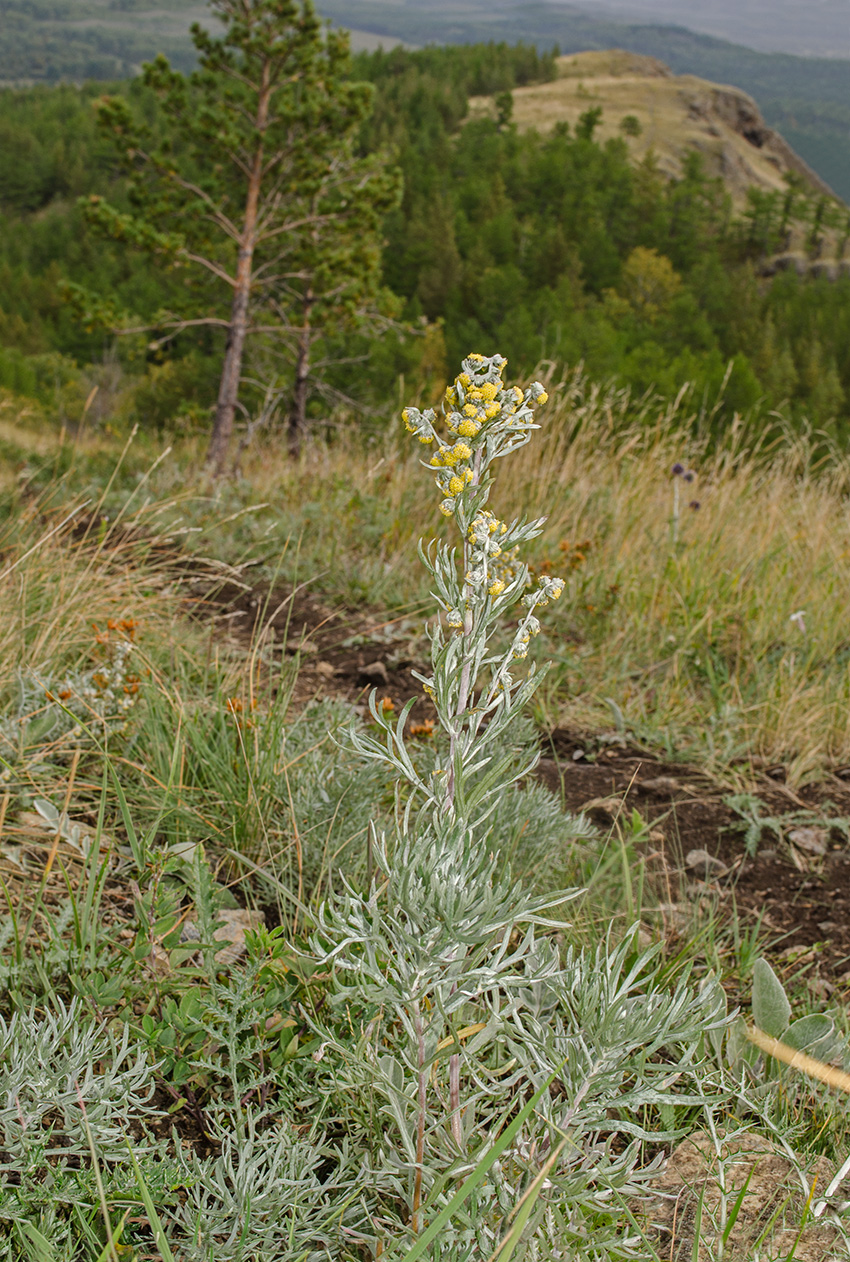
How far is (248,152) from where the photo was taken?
32.6 feet

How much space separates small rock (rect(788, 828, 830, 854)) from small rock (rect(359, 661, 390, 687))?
4.61 ft

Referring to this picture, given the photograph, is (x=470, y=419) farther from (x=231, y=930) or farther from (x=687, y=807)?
(x=687, y=807)

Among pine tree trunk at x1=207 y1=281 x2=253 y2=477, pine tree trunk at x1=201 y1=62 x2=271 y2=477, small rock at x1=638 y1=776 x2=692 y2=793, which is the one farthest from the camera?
pine tree trunk at x1=207 y1=281 x2=253 y2=477

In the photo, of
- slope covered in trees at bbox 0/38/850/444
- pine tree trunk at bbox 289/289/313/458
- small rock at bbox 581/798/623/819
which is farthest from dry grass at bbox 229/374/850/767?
slope covered in trees at bbox 0/38/850/444

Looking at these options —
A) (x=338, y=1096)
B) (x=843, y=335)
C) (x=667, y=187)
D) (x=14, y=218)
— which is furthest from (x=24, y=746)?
(x=14, y=218)

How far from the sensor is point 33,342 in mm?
57188

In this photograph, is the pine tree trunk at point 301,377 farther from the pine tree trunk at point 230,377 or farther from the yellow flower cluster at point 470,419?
the yellow flower cluster at point 470,419

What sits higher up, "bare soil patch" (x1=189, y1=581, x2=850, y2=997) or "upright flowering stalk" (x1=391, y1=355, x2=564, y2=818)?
"upright flowering stalk" (x1=391, y1=355, x2=564, y2=818)

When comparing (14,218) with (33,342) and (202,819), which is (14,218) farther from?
(202,819)

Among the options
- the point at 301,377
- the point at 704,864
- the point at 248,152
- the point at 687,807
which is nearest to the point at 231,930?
the point at 704,864

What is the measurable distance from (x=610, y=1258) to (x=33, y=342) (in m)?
65.7

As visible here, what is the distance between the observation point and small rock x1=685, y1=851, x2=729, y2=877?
7.14 feet

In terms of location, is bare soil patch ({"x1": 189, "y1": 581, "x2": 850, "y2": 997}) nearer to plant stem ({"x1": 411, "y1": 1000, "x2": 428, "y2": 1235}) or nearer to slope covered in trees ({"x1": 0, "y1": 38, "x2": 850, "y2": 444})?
plant stem ({"x1": 411, "y1": 1000, "x2": 428, "y2": 1235})

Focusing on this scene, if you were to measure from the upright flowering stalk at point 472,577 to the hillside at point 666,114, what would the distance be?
8884 centimetres
